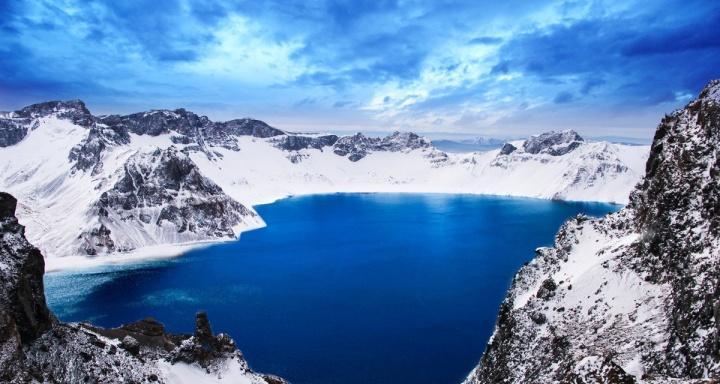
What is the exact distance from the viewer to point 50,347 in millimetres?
38062

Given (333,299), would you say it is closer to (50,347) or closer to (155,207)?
(50,347)

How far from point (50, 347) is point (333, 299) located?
69.9 m

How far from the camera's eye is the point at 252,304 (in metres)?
103

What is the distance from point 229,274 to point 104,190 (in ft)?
261

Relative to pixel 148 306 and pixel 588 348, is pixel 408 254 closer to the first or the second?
pixel 148 306

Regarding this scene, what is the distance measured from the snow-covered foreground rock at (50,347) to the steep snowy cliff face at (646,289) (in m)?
30.0

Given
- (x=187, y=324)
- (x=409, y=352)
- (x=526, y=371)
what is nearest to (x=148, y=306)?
(x=187, y=324)

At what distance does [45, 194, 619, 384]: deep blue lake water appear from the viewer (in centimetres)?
7325

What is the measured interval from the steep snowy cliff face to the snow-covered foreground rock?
1180 inches

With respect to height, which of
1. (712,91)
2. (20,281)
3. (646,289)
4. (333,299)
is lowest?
(333,299)

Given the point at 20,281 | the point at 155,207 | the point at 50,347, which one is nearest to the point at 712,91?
the point at 50,347

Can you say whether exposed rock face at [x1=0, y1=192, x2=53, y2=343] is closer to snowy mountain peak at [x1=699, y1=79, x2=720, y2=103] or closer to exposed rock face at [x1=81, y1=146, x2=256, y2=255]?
snowy mountain peak at [x1=699, y1=79, x2=720, y2=103]

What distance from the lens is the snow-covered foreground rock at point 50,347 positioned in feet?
111

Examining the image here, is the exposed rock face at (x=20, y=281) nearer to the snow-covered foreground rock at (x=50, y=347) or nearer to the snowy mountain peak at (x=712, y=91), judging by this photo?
the snow-covered foreground rock at (x=50, y=347)
